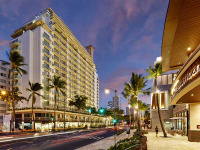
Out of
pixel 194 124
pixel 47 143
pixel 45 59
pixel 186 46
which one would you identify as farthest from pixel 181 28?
pixel 45 59

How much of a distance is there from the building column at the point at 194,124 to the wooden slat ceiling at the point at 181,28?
6.87 meters

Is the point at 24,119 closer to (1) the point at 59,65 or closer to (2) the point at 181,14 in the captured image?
(1) the point at 59,65

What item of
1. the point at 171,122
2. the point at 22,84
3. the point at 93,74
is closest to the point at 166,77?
the point at 171,122

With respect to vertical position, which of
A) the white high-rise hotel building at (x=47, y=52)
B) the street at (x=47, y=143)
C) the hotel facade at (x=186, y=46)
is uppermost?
the white high-rise hotel building at (x=47, y=52)

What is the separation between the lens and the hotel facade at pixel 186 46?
11327 millimetres

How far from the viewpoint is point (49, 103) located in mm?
69812

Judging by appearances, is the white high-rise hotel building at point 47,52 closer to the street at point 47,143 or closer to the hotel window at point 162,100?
the street at point 47,143

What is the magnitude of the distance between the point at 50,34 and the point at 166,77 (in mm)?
53985

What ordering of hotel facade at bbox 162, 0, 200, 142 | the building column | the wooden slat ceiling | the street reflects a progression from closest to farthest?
the wooden slat ceiling
hotel facade at bbox 162, 0, 200, 142
the street
the building column

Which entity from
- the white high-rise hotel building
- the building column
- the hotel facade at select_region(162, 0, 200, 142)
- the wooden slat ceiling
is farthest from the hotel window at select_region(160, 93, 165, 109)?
the white high-rise hotel building

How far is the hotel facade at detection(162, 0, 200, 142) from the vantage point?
11327 mm

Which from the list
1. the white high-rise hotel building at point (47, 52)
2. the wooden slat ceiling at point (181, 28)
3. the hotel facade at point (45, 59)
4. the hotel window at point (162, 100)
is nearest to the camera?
the wooden slat ceiling at point (181, 28)

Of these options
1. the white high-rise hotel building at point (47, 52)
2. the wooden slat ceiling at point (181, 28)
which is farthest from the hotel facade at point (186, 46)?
the white high-rise hotel building at point (47, 52)

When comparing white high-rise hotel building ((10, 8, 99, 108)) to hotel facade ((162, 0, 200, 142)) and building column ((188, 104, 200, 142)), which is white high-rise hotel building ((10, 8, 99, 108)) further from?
hotel facade ((162, 0, 200, 142))
